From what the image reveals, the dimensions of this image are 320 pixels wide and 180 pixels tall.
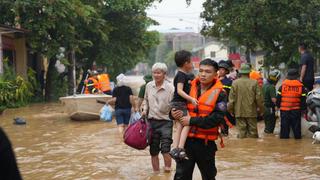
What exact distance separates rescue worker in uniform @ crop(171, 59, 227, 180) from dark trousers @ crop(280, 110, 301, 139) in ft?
19.6

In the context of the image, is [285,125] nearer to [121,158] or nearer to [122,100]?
[122,100]

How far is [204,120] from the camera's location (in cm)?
511

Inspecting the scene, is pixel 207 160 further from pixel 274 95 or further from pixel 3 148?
pixel 274 95

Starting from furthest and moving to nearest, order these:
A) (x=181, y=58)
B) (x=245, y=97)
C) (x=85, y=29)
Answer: (x=85, y=29)
(x=245, y=97)
(x=181, y=58)

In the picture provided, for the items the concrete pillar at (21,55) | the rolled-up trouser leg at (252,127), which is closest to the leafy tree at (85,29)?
the concrete pillar at (21,55)

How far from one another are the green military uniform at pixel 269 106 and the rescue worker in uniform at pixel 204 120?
6.77 metres

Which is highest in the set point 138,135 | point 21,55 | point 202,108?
point 21,55

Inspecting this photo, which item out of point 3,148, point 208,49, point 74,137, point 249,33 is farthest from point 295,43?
point 208,49

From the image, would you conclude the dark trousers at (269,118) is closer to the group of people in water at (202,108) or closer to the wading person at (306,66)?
the group of people in water at (202,108)

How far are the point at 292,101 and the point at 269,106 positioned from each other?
3.82 feet

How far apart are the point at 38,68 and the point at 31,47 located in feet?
24.2

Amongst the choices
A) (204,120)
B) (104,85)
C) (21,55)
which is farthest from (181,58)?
(21,55)

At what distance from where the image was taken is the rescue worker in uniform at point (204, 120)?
514cm

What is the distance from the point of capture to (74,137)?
12.6m
